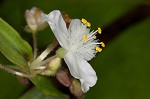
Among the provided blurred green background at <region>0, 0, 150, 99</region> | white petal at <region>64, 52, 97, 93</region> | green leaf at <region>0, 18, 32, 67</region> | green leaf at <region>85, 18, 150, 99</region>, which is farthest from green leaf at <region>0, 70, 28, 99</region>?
white petal at <region>64, 52, 97, 93</region>

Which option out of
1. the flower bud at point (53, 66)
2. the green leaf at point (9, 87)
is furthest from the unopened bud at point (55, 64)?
the green leaf at point (9, 87)

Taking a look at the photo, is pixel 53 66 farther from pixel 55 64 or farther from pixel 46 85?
pixel 46 85

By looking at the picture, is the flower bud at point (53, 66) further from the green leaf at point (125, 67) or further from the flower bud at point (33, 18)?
the green leaf at point (125, 67)

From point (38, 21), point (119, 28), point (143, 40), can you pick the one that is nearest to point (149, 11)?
point (119, 28)

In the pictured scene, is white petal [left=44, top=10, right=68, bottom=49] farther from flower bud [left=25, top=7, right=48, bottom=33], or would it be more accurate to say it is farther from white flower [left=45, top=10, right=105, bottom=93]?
flower bud [left=25, top=7, right=48, bottom=33]

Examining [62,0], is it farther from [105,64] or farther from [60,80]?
[60,80]

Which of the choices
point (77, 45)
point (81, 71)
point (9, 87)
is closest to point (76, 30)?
point (77, 45)
